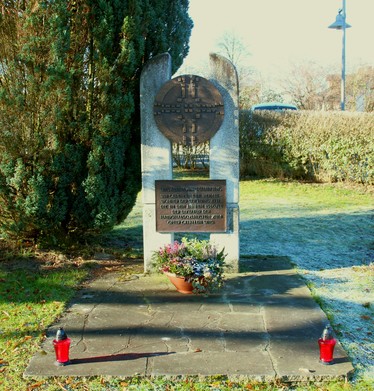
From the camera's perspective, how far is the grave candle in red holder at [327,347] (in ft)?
12.2

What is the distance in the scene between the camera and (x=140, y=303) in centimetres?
522

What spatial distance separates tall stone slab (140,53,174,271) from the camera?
19.7 feet

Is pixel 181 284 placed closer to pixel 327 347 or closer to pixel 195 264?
pixel 195 264

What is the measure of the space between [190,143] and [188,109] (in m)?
0.41

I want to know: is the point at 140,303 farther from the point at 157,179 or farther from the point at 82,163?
the point at 82,163

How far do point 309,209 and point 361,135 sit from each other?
410 centimetres

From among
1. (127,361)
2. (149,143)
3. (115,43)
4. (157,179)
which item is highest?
(115,43)

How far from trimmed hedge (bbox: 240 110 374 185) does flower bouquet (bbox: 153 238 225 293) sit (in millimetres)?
9927

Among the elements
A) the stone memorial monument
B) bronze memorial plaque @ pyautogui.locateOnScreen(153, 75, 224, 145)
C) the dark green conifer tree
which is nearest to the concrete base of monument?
the stone memorial monument

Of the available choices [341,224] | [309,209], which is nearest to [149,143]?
[341,224]

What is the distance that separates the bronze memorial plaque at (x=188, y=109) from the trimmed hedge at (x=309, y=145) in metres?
9.35

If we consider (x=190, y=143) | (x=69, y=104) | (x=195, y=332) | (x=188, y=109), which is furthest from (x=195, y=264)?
(x=69, y=104)

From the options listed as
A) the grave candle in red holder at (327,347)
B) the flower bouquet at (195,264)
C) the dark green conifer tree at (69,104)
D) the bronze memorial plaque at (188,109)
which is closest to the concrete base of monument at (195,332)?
the grave candle in red holder at (327,347)

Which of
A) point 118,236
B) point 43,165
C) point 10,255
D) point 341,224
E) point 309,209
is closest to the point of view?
point 43,165
